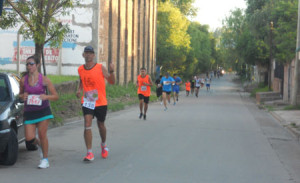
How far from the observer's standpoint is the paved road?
697 cm

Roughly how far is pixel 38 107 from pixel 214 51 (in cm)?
12680

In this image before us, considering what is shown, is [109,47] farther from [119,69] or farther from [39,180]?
[39,180]

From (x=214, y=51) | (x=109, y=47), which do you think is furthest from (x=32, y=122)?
(x=214, y=51)

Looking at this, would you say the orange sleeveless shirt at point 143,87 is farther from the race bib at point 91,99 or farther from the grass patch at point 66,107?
the race bib at point 91,99

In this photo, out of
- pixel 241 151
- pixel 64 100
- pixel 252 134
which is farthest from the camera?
pixel 64 100

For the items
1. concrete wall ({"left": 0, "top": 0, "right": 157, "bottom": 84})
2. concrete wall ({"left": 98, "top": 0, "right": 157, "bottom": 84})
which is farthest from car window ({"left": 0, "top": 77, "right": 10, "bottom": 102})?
concrete wall ({"left": 98, "top": 0, "right": 157, "bottom": 84})

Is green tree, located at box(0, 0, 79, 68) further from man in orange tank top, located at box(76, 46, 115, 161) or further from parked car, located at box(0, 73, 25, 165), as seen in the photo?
man in orange tank top, located at box(76, 46, 115, 161)

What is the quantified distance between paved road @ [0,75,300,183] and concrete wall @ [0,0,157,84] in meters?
15.1

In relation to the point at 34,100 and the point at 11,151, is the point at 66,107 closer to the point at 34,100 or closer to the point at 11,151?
the point at 11,151

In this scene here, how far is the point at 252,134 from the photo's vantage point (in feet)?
43.9

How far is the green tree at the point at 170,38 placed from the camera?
5353 cm

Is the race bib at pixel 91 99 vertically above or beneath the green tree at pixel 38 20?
beneath

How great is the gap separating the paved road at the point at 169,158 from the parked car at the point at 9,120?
28 cm

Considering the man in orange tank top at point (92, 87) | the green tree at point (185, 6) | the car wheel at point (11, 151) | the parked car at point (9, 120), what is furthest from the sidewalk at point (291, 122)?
the green tree at point (185, 6)
